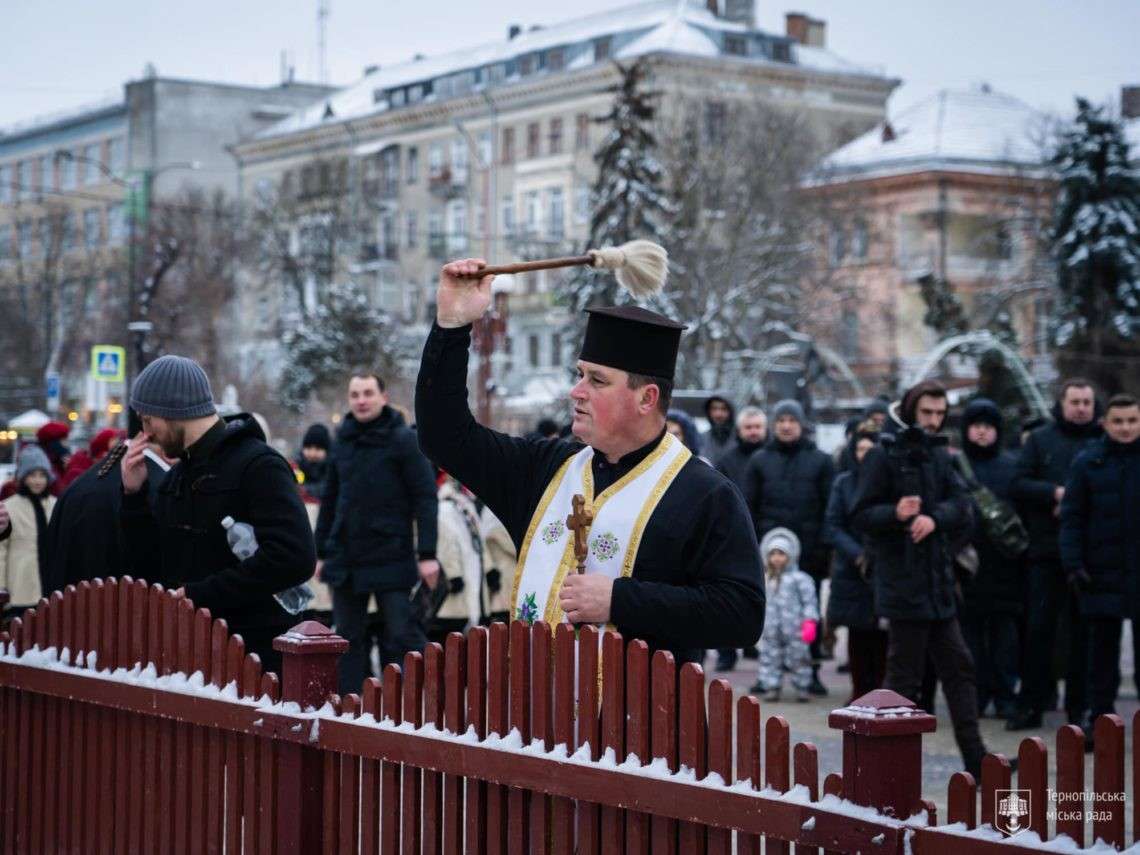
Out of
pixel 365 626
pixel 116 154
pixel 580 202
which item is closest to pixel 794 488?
pixel 365 626

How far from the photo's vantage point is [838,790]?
400cm

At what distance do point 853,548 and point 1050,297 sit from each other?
4086 cm

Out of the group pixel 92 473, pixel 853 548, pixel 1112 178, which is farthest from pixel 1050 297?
pixel 92 473

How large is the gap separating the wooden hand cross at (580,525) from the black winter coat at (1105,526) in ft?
22.4

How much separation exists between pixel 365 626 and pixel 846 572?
3.04 m

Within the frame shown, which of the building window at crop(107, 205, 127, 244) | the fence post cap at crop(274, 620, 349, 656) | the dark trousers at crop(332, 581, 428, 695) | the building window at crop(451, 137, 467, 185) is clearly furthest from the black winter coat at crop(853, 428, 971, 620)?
the building window at crop(107, 205, 127, 244)

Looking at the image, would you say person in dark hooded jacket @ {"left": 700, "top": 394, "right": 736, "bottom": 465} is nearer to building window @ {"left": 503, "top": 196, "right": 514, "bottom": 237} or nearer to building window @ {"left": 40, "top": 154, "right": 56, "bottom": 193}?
building window @ {"left": 503, "top": 196, "right": 514, "bottom": 237}

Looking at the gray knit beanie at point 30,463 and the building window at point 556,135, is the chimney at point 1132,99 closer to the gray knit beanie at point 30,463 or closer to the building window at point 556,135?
the building window at point 556,135

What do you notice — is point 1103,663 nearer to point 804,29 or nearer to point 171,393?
point 171,393

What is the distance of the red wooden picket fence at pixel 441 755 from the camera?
3939mm

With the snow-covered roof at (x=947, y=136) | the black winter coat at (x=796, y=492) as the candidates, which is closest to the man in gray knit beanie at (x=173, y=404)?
the black winter coat at (x=796, y=492)

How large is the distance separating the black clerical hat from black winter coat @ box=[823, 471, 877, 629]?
7419 mm

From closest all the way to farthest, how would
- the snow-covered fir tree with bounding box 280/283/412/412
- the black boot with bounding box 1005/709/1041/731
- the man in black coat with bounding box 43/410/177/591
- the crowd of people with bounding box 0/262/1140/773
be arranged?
the crowd of people with bounding box 0/262/1140/773 < the man in black coat with bounding box 43/410/177/591 < the black boot with bounding box 1005/709/1041/731 < the snow-covered fir tree with bounding box 280/283/412/412

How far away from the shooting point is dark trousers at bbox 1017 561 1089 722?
12.1m
